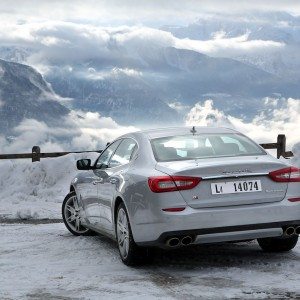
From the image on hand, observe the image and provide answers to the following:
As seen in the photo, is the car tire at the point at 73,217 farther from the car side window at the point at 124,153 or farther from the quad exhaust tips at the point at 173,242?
the quad exhaust tips at the point at 173,242

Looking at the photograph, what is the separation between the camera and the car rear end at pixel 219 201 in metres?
6.80

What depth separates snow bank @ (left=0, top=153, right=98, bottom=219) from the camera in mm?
16531

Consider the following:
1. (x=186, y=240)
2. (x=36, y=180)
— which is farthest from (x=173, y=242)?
(x=36, y=180)

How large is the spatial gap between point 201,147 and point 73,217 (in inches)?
119

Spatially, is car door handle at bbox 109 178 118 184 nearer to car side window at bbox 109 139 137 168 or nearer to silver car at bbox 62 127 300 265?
silver car at bbox 62 127 300 265

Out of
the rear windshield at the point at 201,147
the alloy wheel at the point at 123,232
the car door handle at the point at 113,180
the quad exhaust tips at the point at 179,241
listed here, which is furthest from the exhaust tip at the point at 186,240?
the car door handle at the point at 113,180

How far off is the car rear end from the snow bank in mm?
8768

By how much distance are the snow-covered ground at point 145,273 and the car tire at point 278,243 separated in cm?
11

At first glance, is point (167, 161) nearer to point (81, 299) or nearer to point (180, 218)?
point (180, 218)

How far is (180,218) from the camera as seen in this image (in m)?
6.77

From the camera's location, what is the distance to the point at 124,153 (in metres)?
8.09

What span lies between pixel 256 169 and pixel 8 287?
2472 millimetres

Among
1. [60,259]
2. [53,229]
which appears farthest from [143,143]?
[53,229]

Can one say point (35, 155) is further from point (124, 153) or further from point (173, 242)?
point (173, 242)
